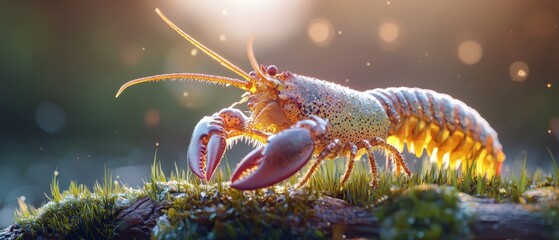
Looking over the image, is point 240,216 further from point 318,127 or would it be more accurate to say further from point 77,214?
point 77,214

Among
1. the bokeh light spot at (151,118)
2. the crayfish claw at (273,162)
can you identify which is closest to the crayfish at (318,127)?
the crayfish claw at (273,162)

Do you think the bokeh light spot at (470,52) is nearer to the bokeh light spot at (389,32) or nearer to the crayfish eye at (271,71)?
the bokeh light spot at (389,32)

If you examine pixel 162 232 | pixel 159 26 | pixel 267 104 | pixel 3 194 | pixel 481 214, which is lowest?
pixel 3 194

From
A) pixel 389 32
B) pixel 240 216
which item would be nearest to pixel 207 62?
pixel 389 32

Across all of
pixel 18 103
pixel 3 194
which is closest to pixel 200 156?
pixel 3 194

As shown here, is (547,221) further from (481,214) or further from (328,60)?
(328,60)

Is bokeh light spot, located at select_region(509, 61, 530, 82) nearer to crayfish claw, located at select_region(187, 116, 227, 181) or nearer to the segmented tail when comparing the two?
the segmented tail
